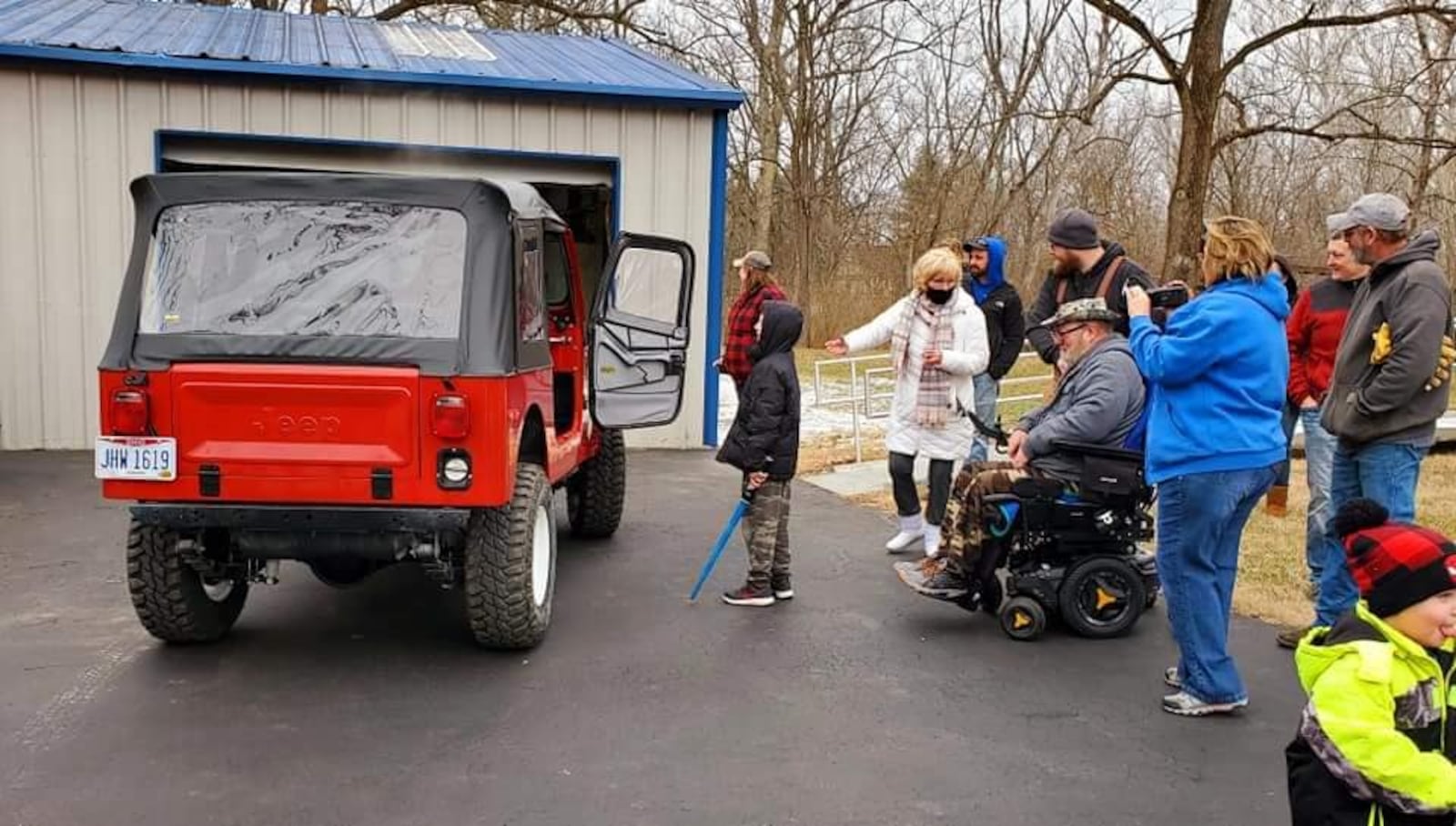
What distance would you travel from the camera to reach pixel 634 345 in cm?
693

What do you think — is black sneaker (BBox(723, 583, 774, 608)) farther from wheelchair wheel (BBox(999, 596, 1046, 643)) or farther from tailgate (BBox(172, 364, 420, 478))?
tailgate (BBox(172, 364, 420, 478))

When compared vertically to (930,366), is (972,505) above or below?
below

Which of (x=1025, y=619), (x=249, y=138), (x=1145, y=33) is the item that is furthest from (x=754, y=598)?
(x=1145, y=33)

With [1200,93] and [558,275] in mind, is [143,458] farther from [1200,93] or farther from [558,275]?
[1200,93]

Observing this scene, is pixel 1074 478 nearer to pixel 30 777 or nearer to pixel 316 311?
pixel 316 311

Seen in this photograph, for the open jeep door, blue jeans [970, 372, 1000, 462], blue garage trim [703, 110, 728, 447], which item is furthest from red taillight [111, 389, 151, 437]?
blue garage trim [703, 110, 728, 447]

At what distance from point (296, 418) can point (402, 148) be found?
6860mm

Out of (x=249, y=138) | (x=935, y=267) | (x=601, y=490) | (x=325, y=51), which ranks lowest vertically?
(x=601, y=490)


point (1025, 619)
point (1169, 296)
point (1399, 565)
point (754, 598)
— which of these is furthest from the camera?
point (754, 598)

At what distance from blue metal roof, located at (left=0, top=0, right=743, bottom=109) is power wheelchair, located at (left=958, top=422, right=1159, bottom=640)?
679cm

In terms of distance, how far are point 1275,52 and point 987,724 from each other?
994 inches

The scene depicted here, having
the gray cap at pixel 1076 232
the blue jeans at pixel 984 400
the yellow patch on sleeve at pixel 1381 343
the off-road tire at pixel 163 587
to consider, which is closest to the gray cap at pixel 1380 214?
the yellow patch on sleeve at pixel 1381 343

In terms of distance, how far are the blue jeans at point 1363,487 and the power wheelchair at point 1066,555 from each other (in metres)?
0.79

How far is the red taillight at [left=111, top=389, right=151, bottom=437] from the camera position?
4.66 metres
